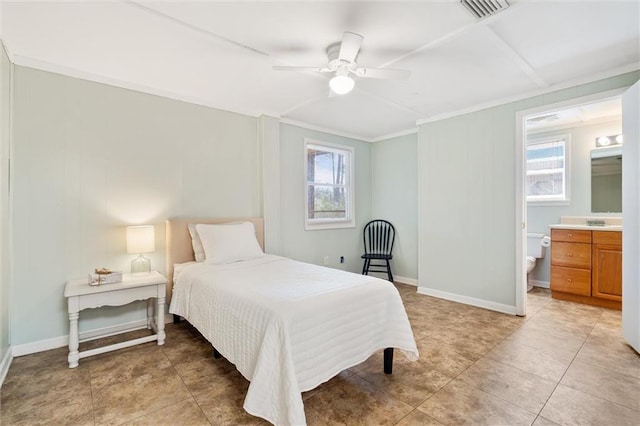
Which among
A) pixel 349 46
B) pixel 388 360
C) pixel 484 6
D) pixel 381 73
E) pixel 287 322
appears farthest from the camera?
pixel 381 73

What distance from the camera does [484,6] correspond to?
177 centimetres

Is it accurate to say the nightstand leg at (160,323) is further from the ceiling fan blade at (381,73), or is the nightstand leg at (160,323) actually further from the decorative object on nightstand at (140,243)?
the ceiling fan blade at (381,73)

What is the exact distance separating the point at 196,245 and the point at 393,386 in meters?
2.17

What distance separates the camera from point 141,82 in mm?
2811

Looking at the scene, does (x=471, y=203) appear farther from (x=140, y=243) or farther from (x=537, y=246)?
(x=140, y=243)

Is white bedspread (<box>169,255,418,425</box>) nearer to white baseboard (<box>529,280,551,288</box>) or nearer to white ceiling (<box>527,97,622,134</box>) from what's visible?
white ceiling (<box>527,97,622,134</box>)

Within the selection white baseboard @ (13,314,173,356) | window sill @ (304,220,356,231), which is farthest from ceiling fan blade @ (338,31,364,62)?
white baseboard @ (13,314,173,356)

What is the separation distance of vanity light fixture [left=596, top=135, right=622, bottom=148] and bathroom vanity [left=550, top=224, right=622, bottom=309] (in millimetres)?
1108

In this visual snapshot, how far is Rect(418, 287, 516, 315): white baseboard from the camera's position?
3312 mm

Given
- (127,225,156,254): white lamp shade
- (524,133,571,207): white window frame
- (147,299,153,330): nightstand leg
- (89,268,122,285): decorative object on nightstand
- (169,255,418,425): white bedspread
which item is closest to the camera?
(169,255,418,425): white bedspread

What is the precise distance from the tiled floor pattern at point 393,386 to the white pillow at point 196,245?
2.41 feet

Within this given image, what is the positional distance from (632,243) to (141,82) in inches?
178

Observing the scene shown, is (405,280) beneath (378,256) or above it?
beneath

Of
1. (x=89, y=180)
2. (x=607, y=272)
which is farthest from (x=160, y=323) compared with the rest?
(x=607, y=272)
